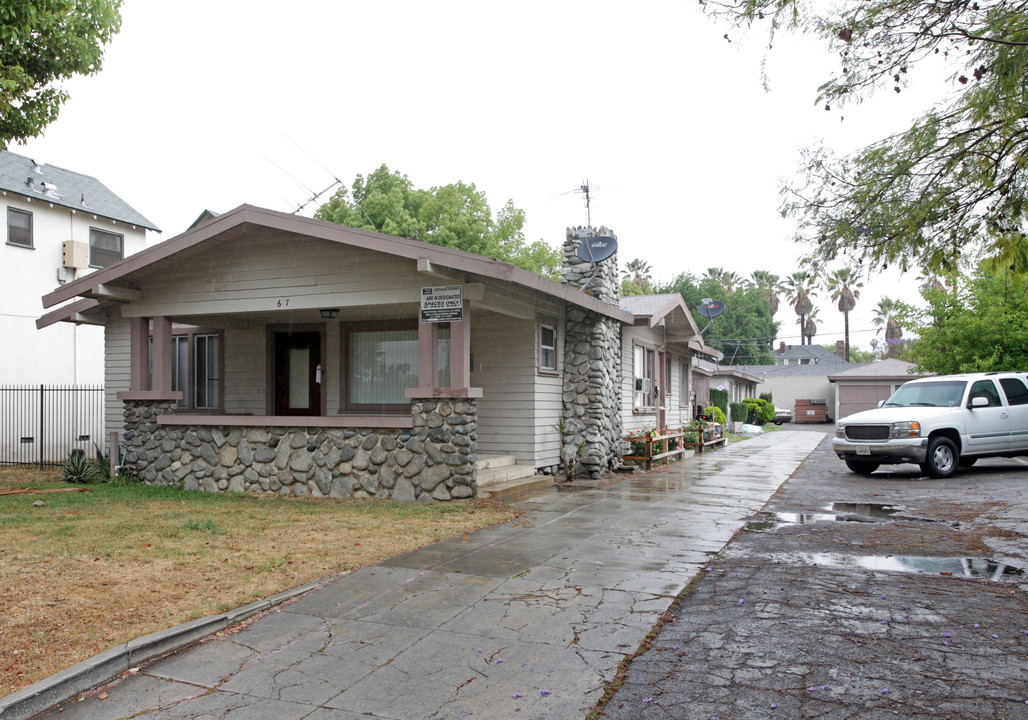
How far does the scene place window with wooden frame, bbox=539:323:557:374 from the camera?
42.1ft

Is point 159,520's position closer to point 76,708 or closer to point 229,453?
point 229,453

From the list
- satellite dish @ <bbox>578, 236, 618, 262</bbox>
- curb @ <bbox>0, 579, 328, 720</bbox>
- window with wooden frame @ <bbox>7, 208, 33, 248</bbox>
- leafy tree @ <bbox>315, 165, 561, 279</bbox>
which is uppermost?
leafy tree @ <bbox>315, 165, 561, 279</bbox>

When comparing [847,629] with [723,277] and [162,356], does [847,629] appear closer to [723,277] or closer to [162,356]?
[162,356]

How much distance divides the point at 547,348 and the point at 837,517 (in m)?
5.59

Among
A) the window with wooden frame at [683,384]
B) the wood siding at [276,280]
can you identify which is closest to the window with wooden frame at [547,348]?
the wood siding at [276,280]

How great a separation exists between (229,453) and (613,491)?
605 cm

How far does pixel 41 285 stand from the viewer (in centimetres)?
2034

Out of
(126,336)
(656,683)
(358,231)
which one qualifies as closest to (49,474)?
(126,336)

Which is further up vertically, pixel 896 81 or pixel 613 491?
pixel 896 81

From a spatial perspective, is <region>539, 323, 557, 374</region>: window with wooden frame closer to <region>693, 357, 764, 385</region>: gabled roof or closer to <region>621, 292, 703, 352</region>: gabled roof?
<region>621, 292, 703, 352</region>: gabled roof

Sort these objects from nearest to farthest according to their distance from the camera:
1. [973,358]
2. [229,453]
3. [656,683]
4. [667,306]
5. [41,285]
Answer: [656,683] < [229,453] < [667,306] < [973,358] < [41,285]

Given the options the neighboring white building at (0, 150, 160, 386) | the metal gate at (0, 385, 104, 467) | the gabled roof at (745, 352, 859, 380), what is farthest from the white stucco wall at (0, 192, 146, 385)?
the gabled roof at (745, 352, 859, 380)

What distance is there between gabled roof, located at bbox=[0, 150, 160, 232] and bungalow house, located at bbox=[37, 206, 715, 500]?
300 inches

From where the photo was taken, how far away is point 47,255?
20.6m
